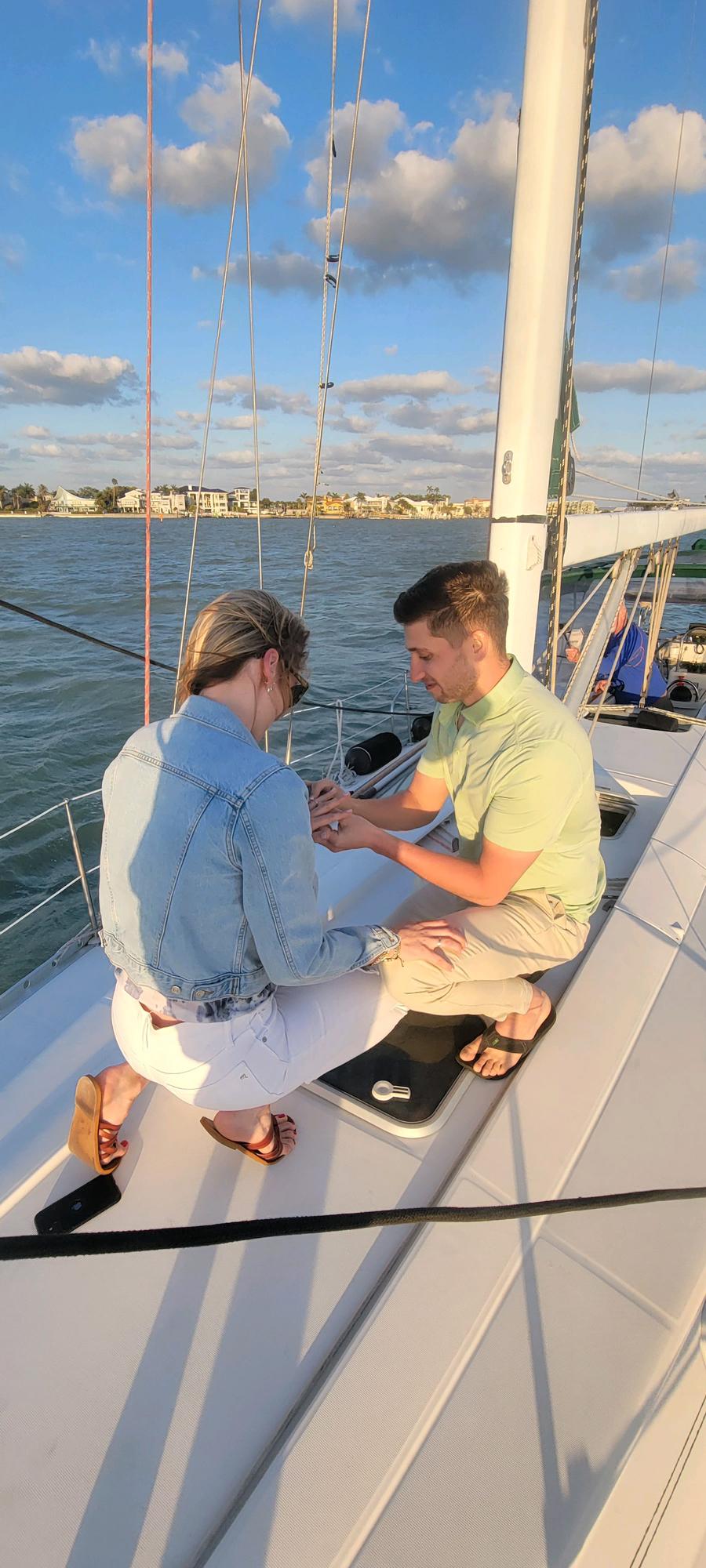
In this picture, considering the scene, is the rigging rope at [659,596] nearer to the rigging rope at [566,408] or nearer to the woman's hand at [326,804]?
the rigging rope at [566,408]

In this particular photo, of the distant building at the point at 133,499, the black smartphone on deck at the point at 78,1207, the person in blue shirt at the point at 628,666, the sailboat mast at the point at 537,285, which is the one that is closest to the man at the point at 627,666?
the person in blue shirt at the point at 628,666

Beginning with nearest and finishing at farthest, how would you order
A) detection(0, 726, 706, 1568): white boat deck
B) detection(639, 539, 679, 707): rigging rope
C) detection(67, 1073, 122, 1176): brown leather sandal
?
detection(0, 726, 706, 1568): white boat deck < detection(67, 1073, 122, 1176): brown leather sandal < detection(639, 539, 679, 707): rigging rope

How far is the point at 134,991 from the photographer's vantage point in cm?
152

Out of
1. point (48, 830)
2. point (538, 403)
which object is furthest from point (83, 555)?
point (538, 403)

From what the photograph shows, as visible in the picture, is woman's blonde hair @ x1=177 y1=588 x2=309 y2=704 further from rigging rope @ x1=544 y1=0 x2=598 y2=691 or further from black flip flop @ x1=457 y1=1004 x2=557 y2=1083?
rigging rope @ x1=544 y1=0 x2=598 y2=691

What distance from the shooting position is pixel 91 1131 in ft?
5.51

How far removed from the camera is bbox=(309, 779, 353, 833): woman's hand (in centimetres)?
204

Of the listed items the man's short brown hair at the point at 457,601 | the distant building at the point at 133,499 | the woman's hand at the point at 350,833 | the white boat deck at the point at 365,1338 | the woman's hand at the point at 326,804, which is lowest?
the white boat deck at the point at 365,1338

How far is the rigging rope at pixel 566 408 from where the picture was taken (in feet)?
8.25

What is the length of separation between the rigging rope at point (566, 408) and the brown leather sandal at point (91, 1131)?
2.32 metres

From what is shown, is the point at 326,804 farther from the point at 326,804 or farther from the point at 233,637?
the point at 233,637

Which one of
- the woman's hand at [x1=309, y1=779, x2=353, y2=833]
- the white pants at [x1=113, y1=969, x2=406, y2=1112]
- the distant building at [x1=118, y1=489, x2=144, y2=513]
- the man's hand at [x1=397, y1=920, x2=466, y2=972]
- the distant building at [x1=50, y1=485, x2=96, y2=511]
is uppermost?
the distant building at [x1=50, y1=485, x2=96, y2=511]

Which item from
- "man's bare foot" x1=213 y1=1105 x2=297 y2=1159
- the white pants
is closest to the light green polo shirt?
the white pants

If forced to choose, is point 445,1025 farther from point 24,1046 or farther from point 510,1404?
point 24,1046
